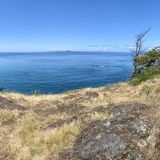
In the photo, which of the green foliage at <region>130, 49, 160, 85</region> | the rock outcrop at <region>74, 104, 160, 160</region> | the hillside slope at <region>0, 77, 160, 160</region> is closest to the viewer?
the rock outcrop at <region>74, 104, 160, 160</region>

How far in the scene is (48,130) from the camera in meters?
11.9

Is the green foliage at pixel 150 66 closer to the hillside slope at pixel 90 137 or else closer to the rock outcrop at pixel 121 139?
the hillside slope at pixel 90 137

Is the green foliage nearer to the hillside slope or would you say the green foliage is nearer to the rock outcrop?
the hillside slope

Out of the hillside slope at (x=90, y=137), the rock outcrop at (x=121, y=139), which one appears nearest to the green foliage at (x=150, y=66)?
the hillside slope at (x=90, y=137)

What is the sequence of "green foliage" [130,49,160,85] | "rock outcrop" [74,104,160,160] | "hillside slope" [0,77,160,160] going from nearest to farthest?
"rock outcrop" [74,104,160,160] < "hillside slope" [0,77,160,160] < "green foliage" [130,49,160,85]

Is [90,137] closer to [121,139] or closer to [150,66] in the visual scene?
[121,139]

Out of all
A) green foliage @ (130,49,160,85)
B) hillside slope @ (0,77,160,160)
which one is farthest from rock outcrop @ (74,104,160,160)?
green foliage @ (130,49,160,85)

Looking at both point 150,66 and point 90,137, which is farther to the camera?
point 150,66

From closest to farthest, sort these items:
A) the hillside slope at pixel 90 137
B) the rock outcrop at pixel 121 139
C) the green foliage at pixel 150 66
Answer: the rock outcrop at pixel 121 139
the hillside slope at pixel 90 137
the green foliage at pixel 150 66

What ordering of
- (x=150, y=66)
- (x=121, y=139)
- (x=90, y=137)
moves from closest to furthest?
(x=121, y=139), (x=90, y=137), (x=150, y=66)

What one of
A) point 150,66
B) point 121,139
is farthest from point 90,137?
point 150,66

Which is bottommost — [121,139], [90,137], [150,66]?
[90,137]

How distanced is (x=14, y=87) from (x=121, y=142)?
71978mm

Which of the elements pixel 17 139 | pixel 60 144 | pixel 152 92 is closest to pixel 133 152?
pixel 60 144
